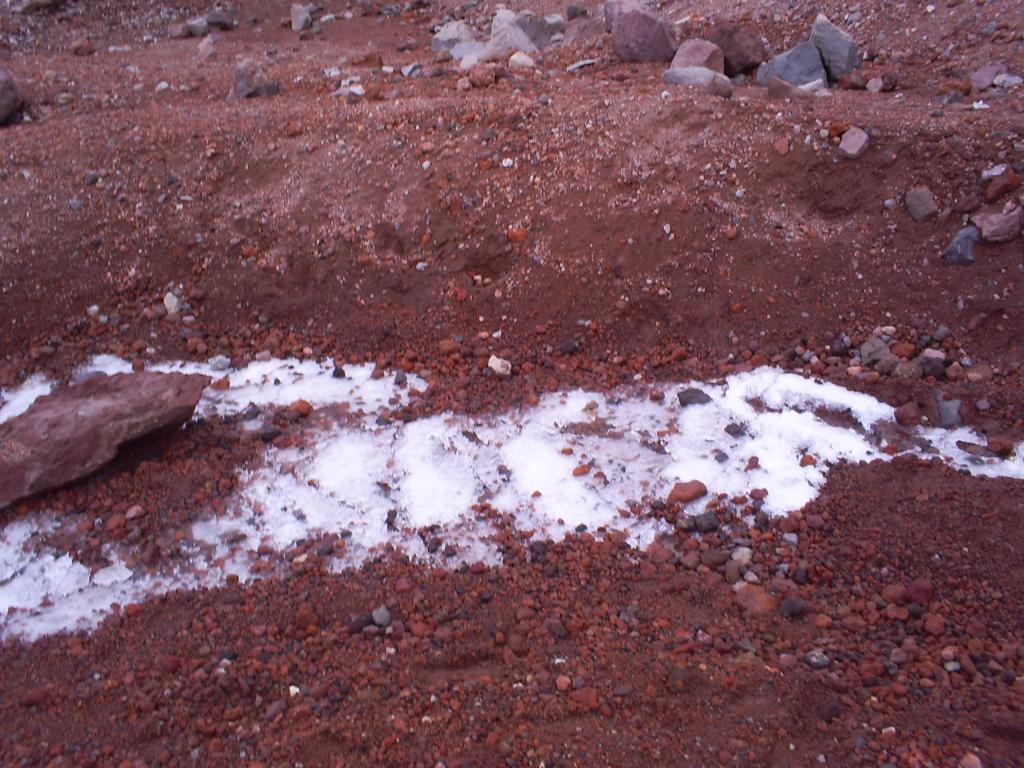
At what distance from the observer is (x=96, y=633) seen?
3.07 meters

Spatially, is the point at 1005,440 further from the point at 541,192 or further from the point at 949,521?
the point at 541,192

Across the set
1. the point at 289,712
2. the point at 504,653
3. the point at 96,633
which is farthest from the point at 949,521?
the point at 96,633

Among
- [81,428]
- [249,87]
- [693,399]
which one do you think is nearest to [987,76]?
[693,399]

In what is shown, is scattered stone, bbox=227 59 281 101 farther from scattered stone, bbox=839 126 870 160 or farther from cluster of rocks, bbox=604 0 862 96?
scattered stone, bbox=839 126 870 160

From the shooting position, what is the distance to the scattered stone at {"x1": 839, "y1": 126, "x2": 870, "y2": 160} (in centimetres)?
476

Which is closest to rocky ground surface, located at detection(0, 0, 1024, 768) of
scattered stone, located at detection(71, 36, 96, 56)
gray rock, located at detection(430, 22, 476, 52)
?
gray rock, located at detection(430, 22, 476, 52)

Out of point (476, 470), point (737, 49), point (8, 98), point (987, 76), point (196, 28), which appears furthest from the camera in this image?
point (196, 28)

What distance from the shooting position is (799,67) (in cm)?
598

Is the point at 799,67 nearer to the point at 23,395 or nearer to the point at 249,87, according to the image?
the point at 249,87

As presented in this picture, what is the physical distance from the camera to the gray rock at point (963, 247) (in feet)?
14.3

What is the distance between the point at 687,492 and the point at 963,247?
2080 millimetres

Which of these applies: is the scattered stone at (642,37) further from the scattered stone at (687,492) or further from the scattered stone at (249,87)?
the scattered stone at (687,492)

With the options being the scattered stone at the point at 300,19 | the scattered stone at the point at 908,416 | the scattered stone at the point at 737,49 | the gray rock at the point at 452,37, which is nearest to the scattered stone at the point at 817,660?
the scattered stone at the point at 908,416

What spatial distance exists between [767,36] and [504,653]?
567 cm
